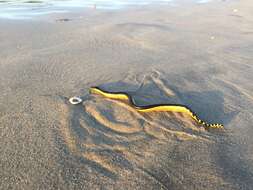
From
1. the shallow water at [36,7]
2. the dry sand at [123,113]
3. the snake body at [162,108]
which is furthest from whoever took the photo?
the shallow water at [36,7]

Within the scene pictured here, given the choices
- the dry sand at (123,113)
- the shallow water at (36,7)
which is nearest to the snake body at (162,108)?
the dry sand at (123,113)

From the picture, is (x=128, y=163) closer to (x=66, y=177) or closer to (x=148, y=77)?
(x=66, y=177)

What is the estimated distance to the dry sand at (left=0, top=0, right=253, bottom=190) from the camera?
213 cm

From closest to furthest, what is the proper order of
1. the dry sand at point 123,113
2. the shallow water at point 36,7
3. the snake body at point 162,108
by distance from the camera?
the dry sand at point 123,113 < the snake body at point 162,108 < the shallow water at point 36,7

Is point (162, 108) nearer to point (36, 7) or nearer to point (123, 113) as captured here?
point (123, 113)

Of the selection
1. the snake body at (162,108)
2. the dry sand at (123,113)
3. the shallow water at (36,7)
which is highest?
the snake body at (162,108)

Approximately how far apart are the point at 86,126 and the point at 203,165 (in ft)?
3.51

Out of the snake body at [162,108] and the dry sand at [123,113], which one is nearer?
the dry sand at [123,113]

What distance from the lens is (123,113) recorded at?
2.94 meters

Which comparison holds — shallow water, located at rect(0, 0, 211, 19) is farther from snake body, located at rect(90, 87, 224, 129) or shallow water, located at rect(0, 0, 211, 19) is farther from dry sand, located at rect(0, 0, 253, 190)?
snake body, located at rect(90, 87, 224, 129)

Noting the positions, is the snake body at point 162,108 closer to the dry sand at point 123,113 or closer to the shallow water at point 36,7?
the dry sand at point 123,113

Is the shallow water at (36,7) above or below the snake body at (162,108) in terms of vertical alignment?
below

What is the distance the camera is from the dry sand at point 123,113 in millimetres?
2127

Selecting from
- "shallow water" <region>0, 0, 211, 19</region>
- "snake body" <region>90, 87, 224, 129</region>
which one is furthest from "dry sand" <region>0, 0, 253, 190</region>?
"shallow water" <region>0, 0, 211, 19</region>
